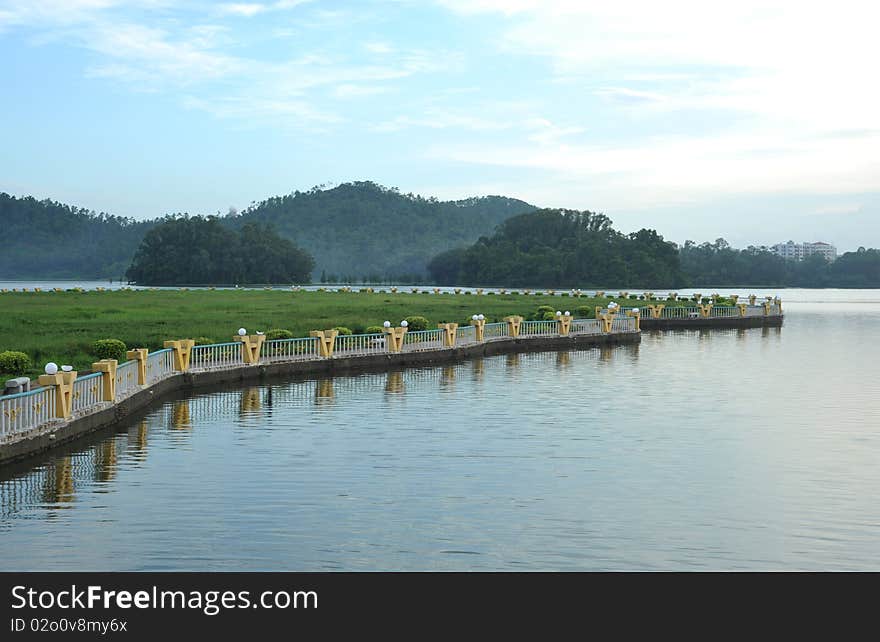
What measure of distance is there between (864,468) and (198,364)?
18443mm

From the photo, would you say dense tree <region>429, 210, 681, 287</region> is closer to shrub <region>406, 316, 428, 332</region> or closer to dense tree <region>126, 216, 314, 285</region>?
dense tree <region>126, 216, 314, 285</region>

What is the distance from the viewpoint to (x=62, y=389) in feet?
63.5

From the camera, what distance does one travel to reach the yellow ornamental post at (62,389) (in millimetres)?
18984

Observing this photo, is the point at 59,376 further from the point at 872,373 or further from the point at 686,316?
the point at 686,316

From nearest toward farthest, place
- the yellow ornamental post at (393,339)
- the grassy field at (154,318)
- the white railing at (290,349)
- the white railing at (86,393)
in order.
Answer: the white railing at (86,393), the white railing at (290,349), the grassy field at (154,318), the yellow ornamental post at (393,339)

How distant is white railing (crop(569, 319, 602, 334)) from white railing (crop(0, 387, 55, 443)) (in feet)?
112

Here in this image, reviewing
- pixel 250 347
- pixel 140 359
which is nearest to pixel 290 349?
pixel 250 347

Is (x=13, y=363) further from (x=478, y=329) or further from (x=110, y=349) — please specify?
(x=478, y=329)

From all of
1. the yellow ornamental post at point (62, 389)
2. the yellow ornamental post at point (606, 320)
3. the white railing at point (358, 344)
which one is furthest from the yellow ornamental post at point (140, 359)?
the yellow ornamental post at point (606, 320)

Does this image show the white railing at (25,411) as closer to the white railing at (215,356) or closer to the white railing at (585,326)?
the white railing at (215,356)

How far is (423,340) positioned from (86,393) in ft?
67.2

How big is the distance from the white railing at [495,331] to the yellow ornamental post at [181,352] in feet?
59.2
